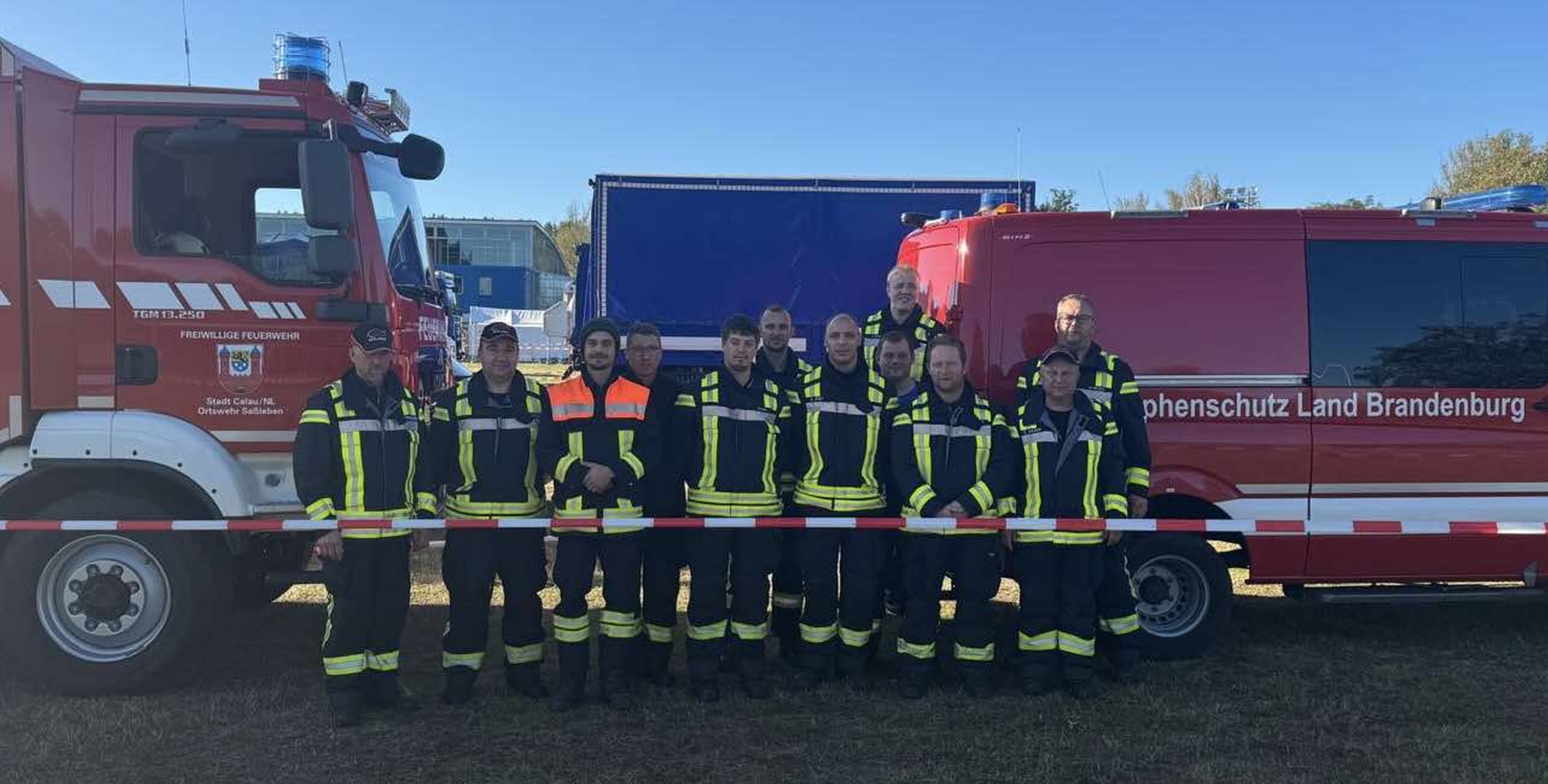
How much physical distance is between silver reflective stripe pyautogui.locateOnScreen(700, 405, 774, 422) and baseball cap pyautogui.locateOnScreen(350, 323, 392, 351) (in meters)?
→ 1.48

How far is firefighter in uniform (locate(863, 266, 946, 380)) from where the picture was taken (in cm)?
524

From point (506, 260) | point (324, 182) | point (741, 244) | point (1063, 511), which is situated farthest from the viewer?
point (506, 260)

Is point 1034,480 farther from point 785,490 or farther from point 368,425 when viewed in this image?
point 368,425

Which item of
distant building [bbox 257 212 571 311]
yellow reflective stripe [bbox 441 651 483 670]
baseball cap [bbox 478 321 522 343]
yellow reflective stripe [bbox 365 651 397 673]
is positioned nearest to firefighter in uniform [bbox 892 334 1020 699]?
baseball cap [bbox 478 321 522 343]

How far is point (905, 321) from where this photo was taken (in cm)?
536

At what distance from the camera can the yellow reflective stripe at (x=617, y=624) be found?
4.81m

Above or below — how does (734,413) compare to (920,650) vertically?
above

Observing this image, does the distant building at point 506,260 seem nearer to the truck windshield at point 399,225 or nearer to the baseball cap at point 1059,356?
the truck windshield at point 399,225

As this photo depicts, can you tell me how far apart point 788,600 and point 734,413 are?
1195 mm

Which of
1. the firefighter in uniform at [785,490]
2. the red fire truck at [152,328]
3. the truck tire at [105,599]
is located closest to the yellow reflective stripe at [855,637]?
the firefighter in uniform at [785,490]

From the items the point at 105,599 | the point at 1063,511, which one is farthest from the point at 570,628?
the point at 1063,511

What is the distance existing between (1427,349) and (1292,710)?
2.03 metres

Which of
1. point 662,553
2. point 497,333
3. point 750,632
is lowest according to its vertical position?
point 750,632

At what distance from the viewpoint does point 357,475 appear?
14.7 ft
